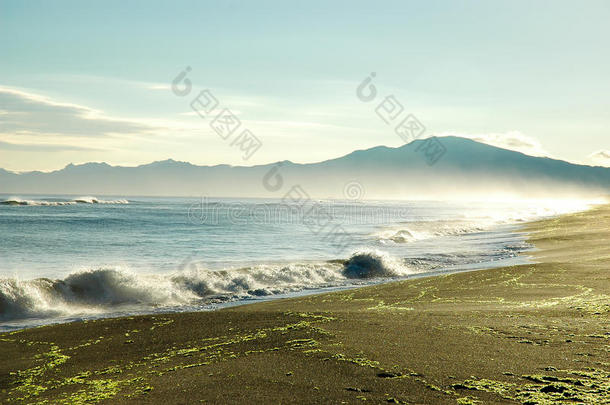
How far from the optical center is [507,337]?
8.07m

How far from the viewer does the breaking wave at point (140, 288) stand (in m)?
14.4

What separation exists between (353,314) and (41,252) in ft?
85.5

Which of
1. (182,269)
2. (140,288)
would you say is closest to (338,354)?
(140,288)

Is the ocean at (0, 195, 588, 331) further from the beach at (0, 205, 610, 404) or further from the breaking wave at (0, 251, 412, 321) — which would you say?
the beach at (0, 205, 610, 404)

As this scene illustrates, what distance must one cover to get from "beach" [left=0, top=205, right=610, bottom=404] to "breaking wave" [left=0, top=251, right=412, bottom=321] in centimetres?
361

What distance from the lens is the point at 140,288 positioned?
55.0 feet

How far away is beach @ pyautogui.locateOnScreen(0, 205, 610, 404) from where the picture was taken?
19.3 feet

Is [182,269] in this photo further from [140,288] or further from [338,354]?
[338,354]

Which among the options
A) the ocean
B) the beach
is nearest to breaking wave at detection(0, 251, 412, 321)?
the ocean

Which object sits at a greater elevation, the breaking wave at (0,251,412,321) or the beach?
the beach

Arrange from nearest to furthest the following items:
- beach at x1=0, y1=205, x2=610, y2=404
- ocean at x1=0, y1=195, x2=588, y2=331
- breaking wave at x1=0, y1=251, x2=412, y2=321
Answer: beach at x1=0, y1=205, x2=610, y2=404 → breaking wave at x1=0, y1=251, x2=412, y2=321 → ocean at x1=0, y1=195, x2=588, y2=331

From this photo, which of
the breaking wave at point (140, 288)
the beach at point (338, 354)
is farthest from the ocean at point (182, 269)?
the beach at point (338, 354)

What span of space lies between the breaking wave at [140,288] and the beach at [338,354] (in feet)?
11.8

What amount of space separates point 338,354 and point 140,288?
1156 centimetres
